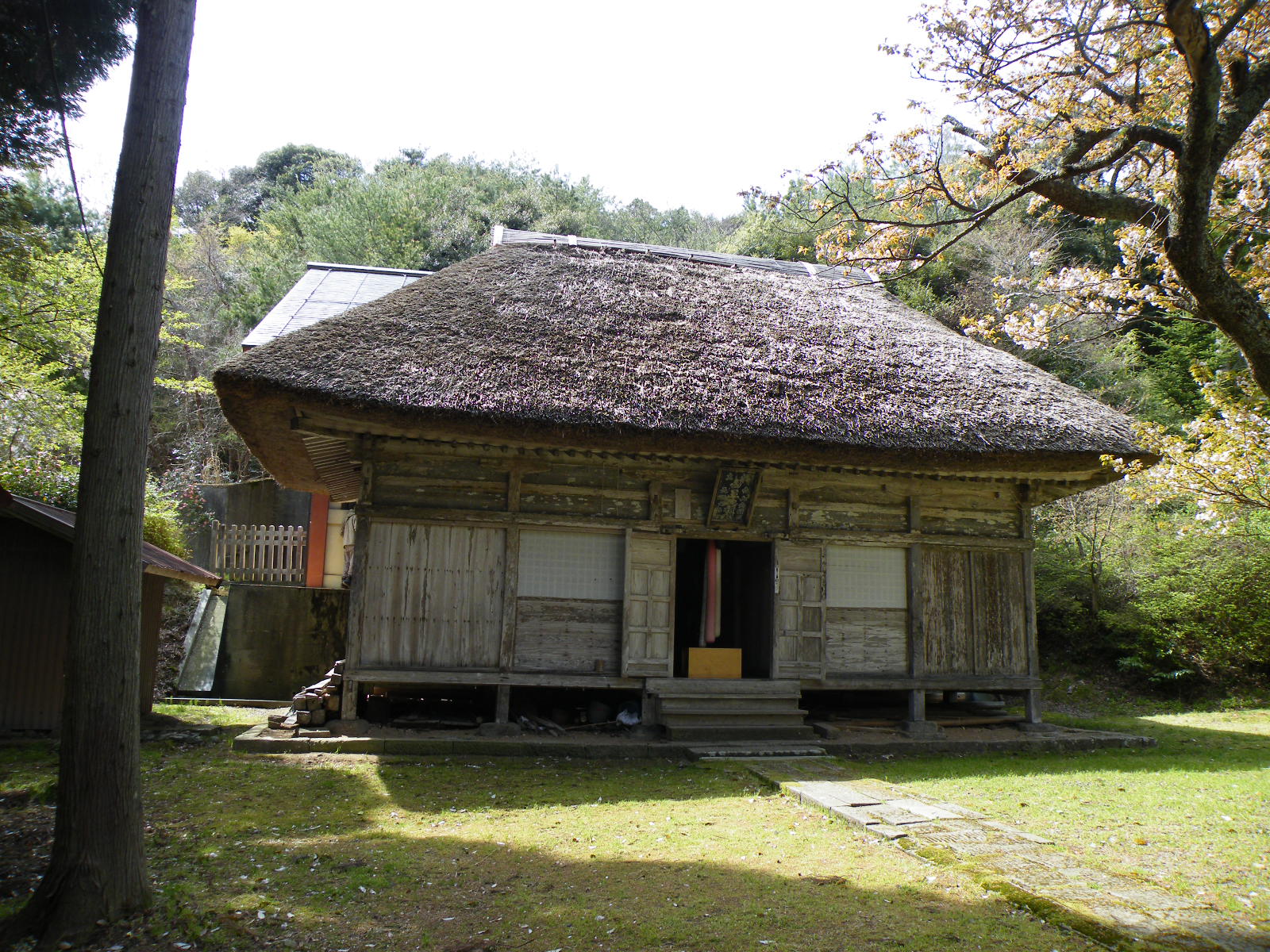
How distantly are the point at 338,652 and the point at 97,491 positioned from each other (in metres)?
8.57

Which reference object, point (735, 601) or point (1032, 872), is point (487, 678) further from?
point (1032, 872)

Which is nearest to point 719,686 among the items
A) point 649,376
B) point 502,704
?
point 502,704

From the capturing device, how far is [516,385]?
7.78 m

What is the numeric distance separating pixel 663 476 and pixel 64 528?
5.93 m

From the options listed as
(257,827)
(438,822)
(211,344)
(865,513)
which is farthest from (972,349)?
(211,344)

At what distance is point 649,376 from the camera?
8297 mm

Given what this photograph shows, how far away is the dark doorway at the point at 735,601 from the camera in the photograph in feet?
32.3

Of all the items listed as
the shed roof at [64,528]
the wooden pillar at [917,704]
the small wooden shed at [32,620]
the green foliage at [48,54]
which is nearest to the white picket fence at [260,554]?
the shed roof at [64,528]

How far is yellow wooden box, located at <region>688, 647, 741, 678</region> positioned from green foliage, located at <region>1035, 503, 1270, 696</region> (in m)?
6.66

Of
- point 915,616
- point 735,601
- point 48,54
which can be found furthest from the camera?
point 735,601

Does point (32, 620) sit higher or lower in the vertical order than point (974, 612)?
lower

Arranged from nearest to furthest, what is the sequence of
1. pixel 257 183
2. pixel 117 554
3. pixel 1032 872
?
1. pixel 117 554
2. pixel 1032 872
3. pixel 257 183

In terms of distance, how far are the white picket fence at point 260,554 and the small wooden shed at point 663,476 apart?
321 centimetres

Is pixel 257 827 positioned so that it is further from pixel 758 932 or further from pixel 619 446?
pixel 619 446
